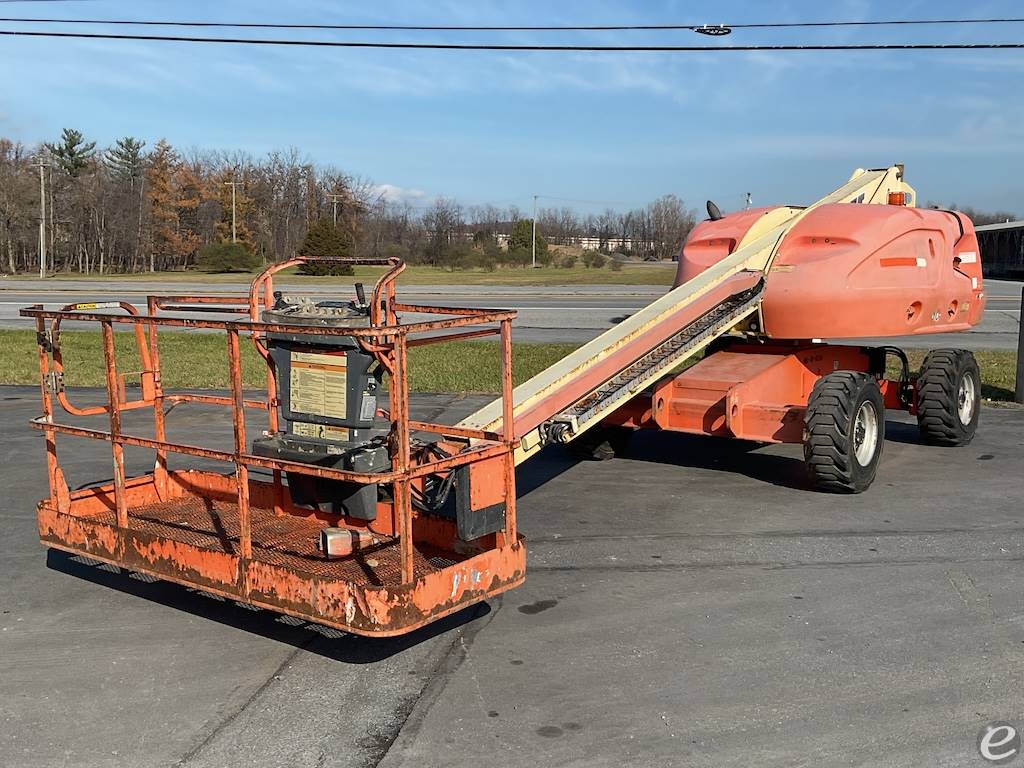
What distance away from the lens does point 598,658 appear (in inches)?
196

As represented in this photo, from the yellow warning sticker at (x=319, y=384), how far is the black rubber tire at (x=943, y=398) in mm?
6707

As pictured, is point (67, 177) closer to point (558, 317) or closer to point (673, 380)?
point (558, 317)

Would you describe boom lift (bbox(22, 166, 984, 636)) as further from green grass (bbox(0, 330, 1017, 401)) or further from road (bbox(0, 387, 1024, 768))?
green grass (bbox(0, 330, 1017, 401))

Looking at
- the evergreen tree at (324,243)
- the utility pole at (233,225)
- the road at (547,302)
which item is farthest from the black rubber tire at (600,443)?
the utility pole at (233,225)

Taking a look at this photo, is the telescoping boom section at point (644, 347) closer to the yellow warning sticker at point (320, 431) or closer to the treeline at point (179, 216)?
the yellow warning sticker at point (320, 431)

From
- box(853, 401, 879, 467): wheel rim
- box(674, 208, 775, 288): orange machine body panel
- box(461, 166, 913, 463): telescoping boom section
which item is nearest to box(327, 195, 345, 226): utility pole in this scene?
box(674, 208, 775, 288): orange machine body panel

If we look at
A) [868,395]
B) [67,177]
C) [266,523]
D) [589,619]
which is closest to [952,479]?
[868,395]

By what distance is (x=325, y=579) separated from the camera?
4648mm

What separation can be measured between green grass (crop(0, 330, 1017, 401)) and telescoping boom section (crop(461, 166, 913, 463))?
5493 millimetres

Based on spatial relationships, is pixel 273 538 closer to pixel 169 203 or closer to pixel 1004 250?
pixel 169 203

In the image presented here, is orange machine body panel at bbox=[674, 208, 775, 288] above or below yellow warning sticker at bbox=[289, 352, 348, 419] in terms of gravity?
above

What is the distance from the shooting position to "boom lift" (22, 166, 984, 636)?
494 cm

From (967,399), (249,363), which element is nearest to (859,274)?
(967,399)

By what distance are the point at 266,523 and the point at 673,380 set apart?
3.71 meters
